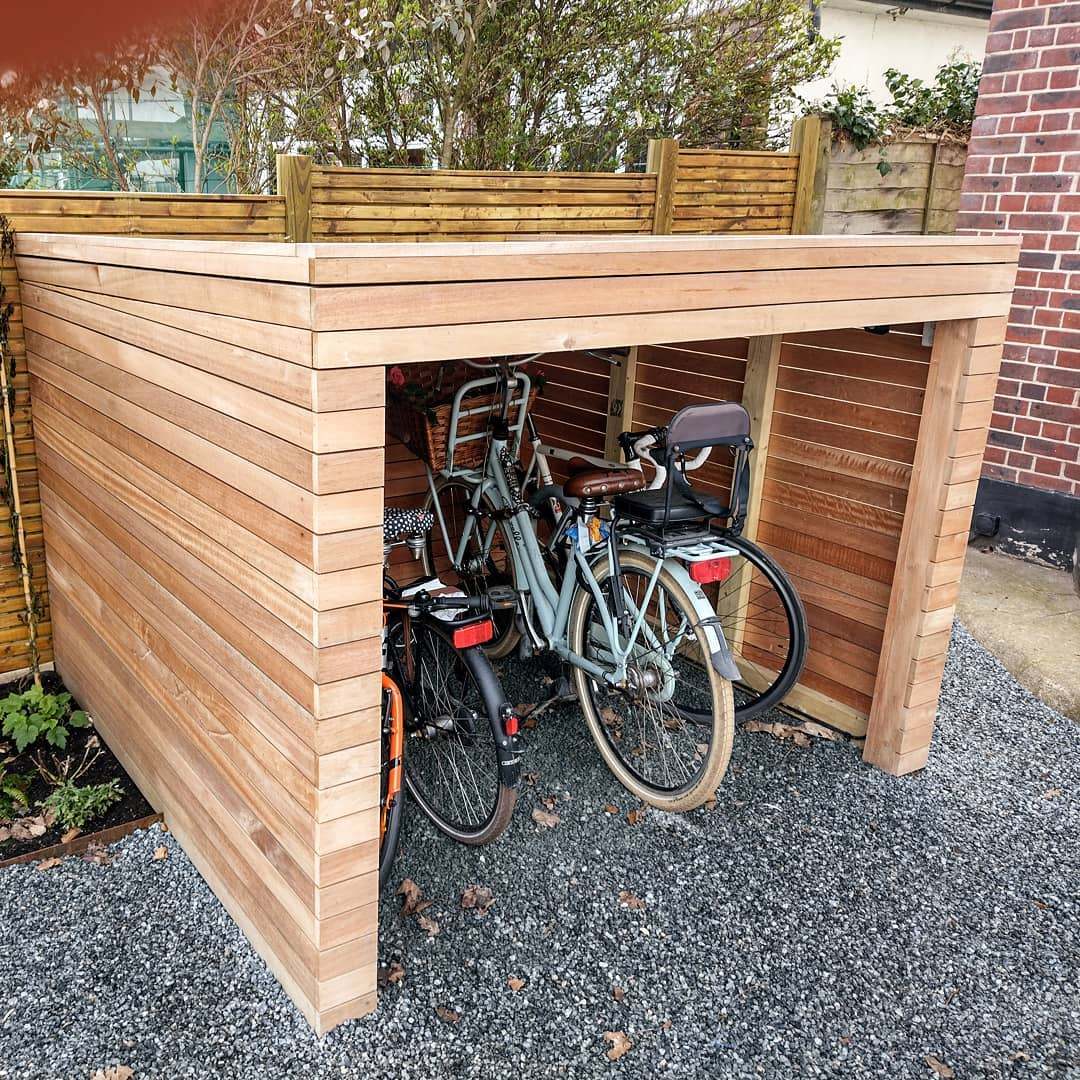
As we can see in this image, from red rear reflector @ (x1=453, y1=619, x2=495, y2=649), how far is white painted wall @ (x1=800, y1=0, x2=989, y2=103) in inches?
369

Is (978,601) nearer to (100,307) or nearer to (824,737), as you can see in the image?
(824,737)

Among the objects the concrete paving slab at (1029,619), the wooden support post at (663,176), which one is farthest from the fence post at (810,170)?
the concrete paving slab at (1029,619)

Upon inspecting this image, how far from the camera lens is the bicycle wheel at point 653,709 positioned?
3.37 m

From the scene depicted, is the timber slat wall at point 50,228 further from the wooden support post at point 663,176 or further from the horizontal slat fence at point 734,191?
the horizontal slat fence at point 734,191

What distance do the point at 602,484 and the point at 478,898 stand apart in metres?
1.36

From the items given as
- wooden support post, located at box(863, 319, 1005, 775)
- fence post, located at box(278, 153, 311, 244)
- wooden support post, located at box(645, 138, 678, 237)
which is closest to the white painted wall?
wooden support post, located at box(645, 138, 678, 237)

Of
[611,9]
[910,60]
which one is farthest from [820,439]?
[910,60]

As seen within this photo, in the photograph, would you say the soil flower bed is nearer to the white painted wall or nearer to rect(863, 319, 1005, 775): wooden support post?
rect(863, 319, 1005, 775): wooden support post

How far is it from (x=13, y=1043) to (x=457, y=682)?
4.89 feet

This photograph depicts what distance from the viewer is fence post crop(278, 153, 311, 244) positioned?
4.20 meters

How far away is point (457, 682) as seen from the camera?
3365 millimetres

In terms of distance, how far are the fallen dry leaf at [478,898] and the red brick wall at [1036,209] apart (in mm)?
3956

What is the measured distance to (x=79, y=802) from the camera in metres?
3.39

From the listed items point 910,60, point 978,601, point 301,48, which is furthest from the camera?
point 910,60
